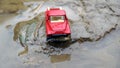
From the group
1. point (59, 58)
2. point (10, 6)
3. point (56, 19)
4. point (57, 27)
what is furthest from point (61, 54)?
point (10, 6)

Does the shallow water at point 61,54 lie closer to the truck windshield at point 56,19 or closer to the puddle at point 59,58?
the puddle at point 59,58

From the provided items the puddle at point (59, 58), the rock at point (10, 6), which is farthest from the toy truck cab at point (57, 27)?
the rock at point (10, 6)

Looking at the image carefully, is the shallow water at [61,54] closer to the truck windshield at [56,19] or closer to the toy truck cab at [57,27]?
the toy truck cab at [57,27]

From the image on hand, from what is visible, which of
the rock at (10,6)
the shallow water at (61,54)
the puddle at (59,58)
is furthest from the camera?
the rock at (10,6)

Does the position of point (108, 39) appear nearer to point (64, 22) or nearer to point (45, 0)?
point (64, 22)

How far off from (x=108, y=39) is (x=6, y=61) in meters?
7.49

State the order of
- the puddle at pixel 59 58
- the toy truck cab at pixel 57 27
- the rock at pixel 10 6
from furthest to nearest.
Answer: the rock at pixel 10 6
the toy truck cab at pixel 57 27
the puddle at pixel 59 58

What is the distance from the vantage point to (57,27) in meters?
16.3

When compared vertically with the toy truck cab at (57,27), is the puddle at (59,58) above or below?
below

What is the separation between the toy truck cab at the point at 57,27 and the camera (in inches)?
632

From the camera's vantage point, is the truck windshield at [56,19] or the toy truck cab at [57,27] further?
the truck windshield at [56,19]

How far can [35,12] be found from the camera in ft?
68.5

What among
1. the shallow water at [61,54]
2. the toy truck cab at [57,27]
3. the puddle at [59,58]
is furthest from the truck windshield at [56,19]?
the puddle at [59,58]

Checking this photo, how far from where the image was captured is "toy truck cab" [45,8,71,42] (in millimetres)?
16047
